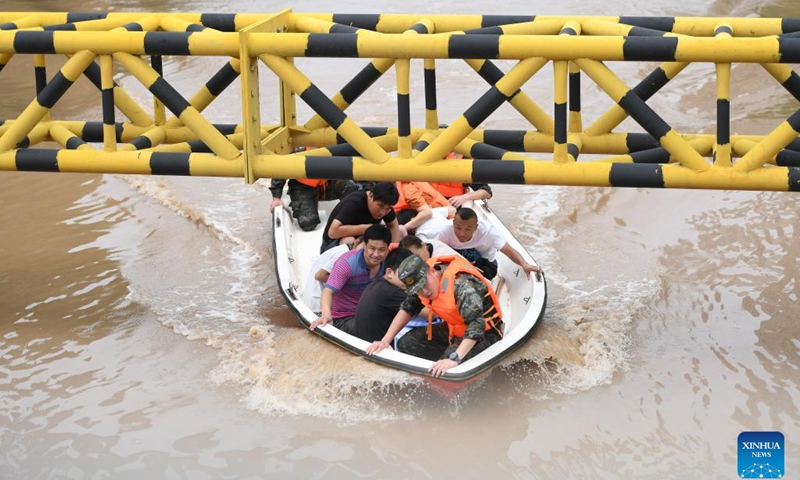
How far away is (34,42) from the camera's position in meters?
6.35

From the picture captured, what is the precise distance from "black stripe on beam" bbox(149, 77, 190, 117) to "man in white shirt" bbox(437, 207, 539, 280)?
244 cm

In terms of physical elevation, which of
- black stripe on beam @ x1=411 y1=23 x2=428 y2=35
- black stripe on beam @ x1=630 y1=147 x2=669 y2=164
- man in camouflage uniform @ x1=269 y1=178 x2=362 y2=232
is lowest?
man in camouflage uniform @ x1=269 y1=178 x2=362 y2=232

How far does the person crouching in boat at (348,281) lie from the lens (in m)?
7.44

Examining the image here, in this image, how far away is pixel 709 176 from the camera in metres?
5.96

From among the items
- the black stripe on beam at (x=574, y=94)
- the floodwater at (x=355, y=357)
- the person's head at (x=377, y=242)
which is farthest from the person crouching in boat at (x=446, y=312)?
the black stripe on beam at (x=574, y=94)

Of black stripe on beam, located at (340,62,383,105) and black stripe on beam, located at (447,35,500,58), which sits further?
black stripe on beam, located at (340,62,383,105)

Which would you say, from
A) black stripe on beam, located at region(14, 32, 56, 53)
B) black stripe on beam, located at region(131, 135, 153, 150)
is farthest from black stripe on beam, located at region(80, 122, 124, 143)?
black stripe on beam, located at region(14, 32, 56, 53)

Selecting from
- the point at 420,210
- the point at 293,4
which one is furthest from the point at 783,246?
the point at 293,4

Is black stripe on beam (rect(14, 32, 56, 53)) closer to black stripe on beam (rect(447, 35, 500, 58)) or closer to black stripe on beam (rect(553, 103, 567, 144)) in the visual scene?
black stripe on beam (rect(447, 35, 500, 58))

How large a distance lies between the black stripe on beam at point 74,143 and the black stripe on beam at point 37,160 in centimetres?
22

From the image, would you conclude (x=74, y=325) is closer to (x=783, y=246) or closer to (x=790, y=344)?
(x=790, y=344)

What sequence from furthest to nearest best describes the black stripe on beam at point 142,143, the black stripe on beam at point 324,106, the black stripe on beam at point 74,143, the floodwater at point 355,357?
1. the black stripe on beam at point 142,143
2. the black stripe on beam at point 74,143
3. the floodwater at point 355,357
4. the black stripe on beam at point 324,106

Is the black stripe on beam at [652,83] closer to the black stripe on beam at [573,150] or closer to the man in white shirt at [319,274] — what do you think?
the black stripe on beam at [573,150]

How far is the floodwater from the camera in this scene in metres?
6.64
